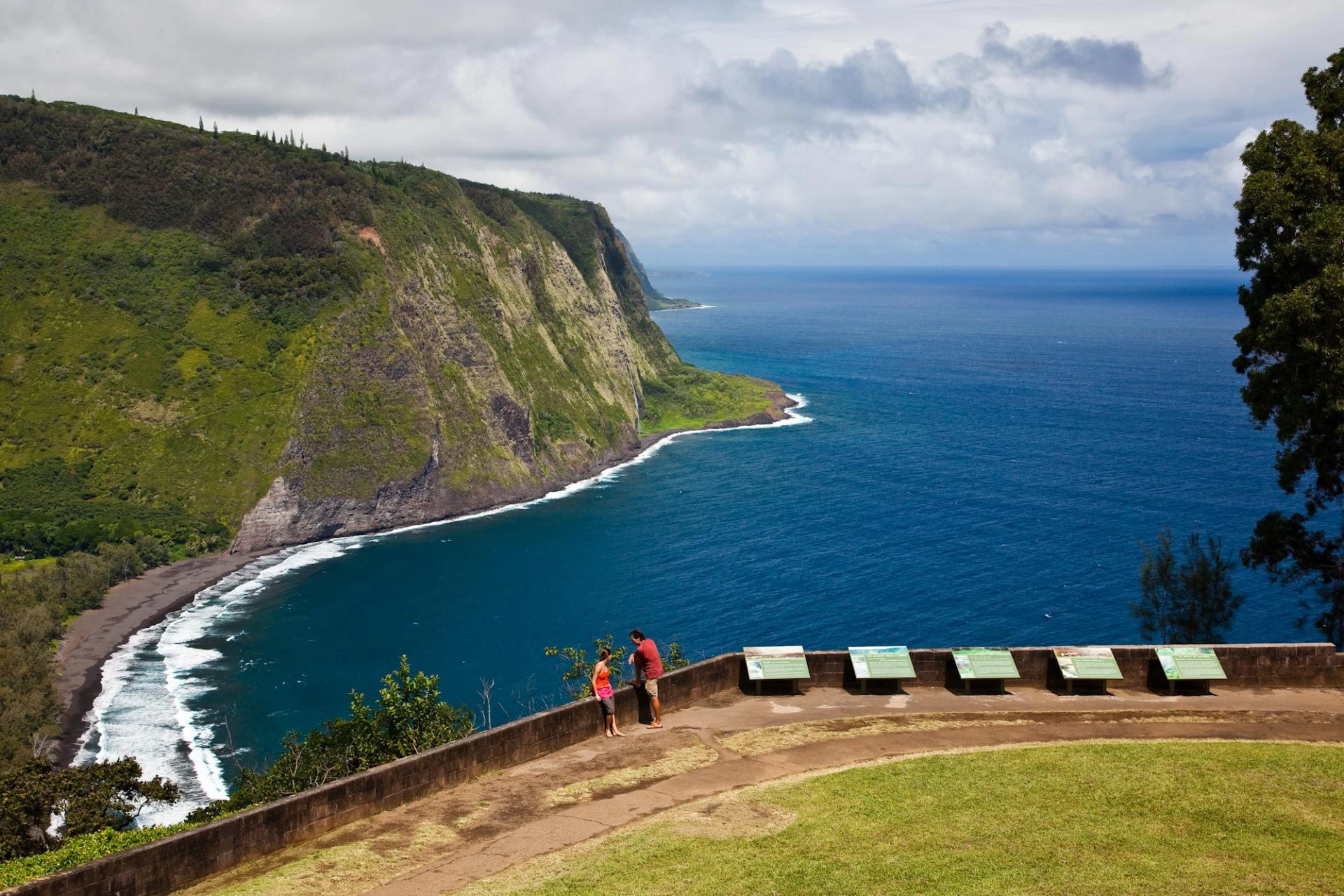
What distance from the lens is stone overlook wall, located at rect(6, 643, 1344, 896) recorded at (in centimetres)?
1814

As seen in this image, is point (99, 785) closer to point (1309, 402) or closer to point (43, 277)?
point (1309, 402)

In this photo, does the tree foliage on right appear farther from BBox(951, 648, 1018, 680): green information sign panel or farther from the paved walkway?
BBox(951, 648, 1018, 680): green information sign panel

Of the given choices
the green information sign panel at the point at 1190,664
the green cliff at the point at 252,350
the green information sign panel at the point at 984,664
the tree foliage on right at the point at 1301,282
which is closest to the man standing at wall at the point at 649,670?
the green information sign panel at the point at 984,664

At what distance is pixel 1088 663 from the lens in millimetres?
28234

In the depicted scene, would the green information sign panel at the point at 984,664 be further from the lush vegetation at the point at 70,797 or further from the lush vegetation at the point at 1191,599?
the lush vegetation at the point at 70,797

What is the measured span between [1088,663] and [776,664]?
7430 millimetres

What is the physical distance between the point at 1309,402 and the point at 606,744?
22770 millimetres

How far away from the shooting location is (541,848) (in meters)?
19.5

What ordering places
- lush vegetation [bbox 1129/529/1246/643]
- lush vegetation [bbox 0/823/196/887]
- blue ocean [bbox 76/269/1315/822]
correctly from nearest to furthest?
lush vegetation [bbox 0/823/196/887] < lush vegetation [bbox 1129/529/1246/643] < blue ocean [bbox 76/269/1315/822]

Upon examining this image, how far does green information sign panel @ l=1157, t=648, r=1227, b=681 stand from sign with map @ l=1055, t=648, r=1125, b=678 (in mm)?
1104

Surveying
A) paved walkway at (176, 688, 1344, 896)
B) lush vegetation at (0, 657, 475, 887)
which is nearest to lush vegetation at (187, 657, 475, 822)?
lush vegetation at (0, 657, 475, 887)

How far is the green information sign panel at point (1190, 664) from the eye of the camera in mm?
27875

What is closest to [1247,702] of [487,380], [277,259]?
[487,380]

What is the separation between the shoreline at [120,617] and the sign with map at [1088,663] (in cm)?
6433
